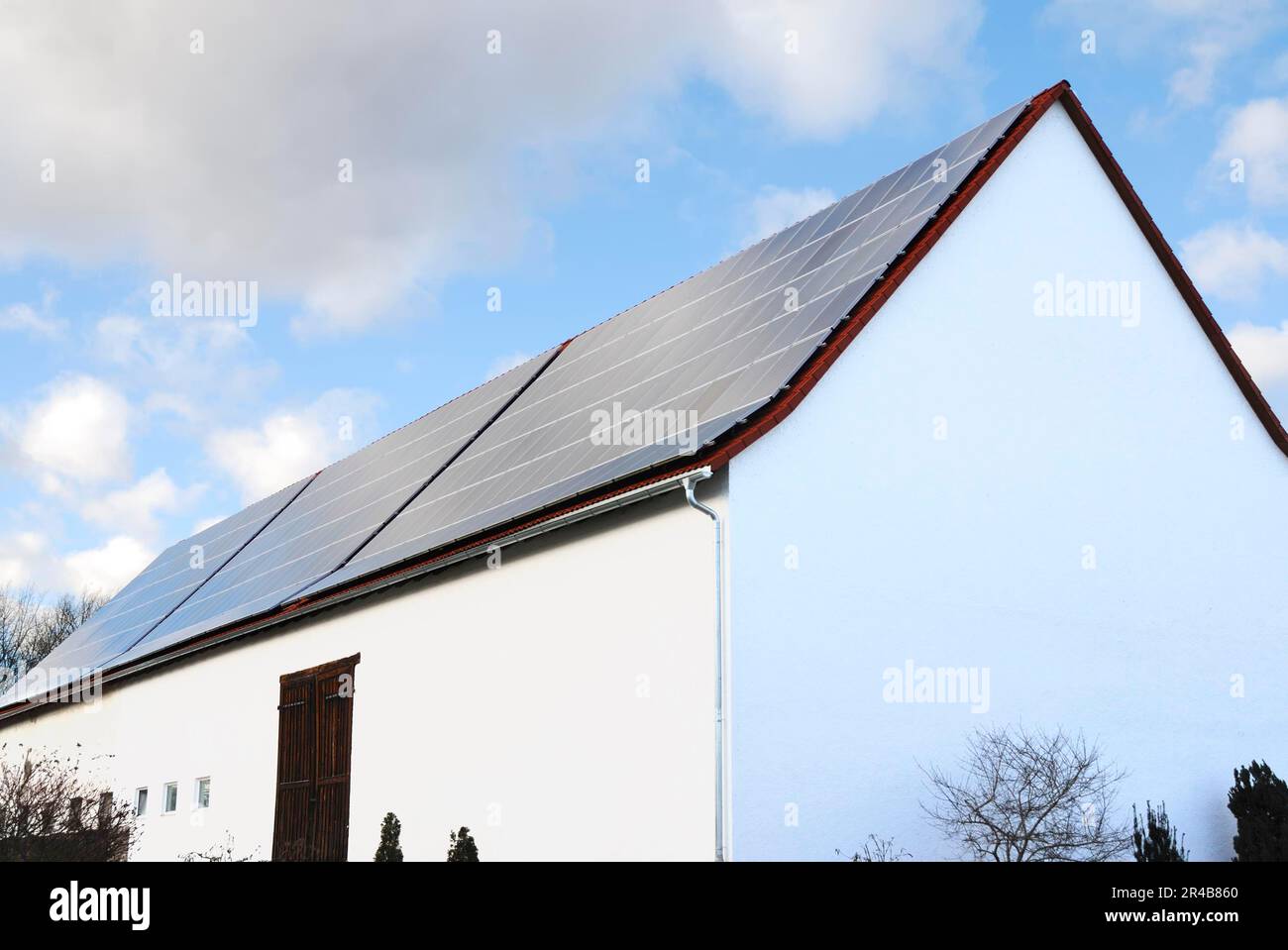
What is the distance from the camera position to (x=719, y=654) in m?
11.2

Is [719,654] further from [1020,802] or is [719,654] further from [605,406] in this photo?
[605,406]

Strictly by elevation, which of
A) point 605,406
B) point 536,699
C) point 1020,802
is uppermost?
point 605,406

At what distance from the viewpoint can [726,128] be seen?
13.7 m

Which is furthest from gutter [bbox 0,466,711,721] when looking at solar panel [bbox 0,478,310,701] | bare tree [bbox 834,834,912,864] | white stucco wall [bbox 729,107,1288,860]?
bare tree [bbox 834,834,912,864]

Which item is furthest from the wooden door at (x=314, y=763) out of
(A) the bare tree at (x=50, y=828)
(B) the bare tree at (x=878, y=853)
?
(B) the bare tree at (x=878, y=853)

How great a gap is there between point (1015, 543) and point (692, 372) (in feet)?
13.2

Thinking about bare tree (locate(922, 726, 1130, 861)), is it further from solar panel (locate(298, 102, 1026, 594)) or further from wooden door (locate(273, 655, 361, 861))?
wooden door (locate(273, 655, 361, 861))

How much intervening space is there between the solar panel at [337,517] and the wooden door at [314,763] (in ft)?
5.11

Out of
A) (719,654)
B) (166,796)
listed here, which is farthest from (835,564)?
(166,796)

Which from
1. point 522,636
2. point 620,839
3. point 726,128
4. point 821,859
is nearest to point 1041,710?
point 821,859

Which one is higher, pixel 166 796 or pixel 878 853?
pixel 166 796

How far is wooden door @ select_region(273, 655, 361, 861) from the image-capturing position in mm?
16922
